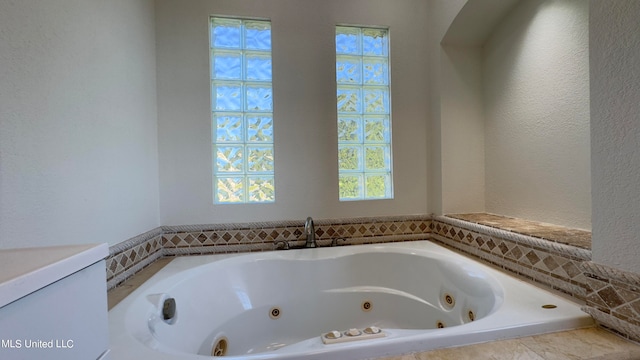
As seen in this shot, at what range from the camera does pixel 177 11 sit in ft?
5.24

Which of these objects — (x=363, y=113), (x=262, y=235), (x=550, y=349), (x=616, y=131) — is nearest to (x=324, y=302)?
(x=262, y=235)

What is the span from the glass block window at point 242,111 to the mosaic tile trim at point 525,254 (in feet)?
4.11

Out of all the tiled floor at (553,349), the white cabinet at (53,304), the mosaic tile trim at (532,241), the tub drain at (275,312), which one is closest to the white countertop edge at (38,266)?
the white cabinet at (53,304)

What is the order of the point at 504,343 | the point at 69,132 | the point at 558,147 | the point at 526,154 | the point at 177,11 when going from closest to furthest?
the point at 504,343 < the point at 69,132 < the point at 558,147 < the point at 526,154 < the point at 177,11

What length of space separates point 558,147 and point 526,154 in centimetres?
18

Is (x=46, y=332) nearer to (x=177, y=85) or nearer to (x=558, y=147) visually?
(x=177, y=85)

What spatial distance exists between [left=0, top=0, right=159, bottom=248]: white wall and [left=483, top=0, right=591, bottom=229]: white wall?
2176 mm

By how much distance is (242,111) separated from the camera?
1.72 meters

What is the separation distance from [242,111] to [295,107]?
0.37 m

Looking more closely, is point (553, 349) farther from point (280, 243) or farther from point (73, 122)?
point (73, 122)

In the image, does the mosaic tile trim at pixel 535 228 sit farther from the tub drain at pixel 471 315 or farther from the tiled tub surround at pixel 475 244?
the tub drain at pixel 471 315

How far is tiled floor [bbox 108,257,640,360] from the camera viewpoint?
0.66 metres

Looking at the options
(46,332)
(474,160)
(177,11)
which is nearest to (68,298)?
(46,332)

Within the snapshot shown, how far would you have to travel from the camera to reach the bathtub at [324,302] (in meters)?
0.88
